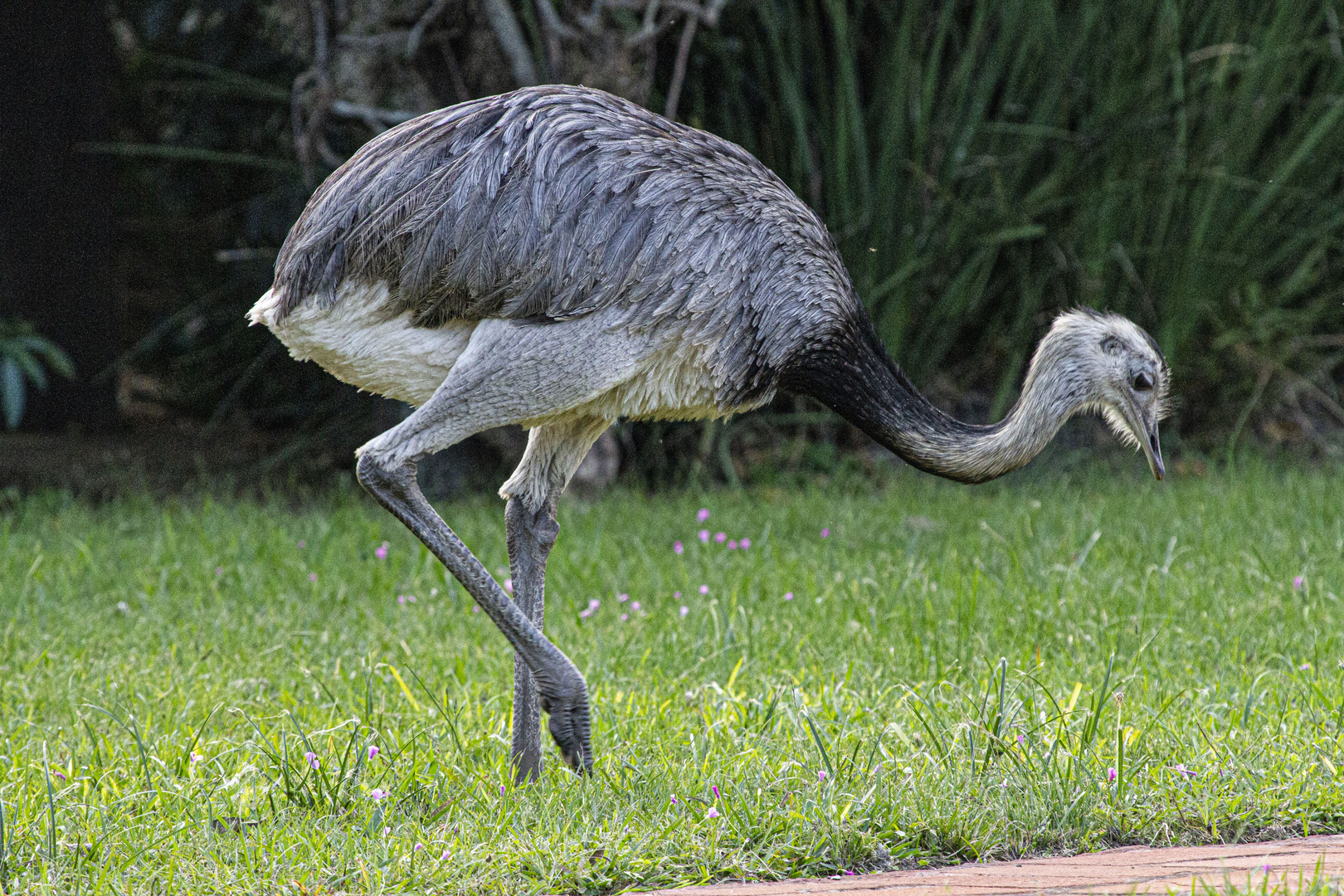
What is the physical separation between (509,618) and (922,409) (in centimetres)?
139

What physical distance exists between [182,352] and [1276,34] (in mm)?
6819

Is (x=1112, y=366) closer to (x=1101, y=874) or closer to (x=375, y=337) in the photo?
(x=1101, y=874)

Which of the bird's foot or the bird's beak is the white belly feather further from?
the bird's beak

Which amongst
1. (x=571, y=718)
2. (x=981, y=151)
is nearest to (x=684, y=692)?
(x=571, y=718)

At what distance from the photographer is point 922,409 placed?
430 centimetres

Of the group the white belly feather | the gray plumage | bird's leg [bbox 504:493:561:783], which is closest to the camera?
the gray plumage

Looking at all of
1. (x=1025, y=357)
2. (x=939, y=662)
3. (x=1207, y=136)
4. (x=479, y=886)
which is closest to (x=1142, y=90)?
(x=1207, y=136)

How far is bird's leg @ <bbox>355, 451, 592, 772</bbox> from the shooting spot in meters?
3.56

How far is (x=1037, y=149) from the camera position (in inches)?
320

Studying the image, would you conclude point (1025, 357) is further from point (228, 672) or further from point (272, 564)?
point (228, 672)

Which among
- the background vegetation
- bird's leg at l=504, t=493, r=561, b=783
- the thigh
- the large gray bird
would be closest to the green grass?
bird's leg at l=504, t=493, r=561, b=783

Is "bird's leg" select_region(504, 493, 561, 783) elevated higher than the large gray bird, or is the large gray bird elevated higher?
the large gray bird

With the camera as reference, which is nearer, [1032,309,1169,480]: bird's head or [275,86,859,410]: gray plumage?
[275,86,859,410]: gray plumage

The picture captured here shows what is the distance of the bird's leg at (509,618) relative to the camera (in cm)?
356
